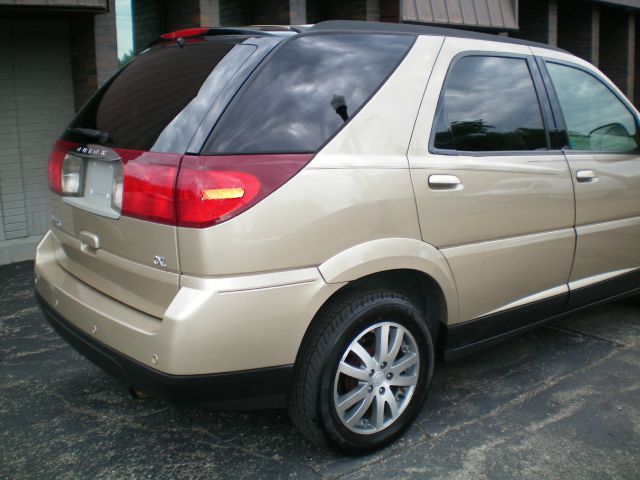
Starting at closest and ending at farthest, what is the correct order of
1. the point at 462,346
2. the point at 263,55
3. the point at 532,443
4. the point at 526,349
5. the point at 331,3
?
the point at 263,55 → the point at 532,443 → the point at 462,346 → the point at 526,349 → the point at 331,3

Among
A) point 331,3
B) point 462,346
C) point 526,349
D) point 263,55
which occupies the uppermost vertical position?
point 331,3

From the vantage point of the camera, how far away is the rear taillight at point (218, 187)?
97.6 inches

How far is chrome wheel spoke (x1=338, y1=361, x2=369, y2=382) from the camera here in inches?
111

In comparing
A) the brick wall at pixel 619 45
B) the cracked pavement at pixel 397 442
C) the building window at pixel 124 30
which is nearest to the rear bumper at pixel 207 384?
the cracked pavement at pixel 397 442

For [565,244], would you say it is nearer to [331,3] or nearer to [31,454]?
[31,454]

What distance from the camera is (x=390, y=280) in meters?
3.17

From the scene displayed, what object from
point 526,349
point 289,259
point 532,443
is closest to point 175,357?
point 289,259

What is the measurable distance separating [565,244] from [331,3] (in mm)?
6688

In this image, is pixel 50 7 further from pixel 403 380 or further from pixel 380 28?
pixel 403 380

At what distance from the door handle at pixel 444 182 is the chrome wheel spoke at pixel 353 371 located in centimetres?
86

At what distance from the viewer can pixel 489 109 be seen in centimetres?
344

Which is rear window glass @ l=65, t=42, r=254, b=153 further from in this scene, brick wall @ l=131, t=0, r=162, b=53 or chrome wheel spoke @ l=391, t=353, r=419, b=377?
brick wall @ l=131, t=0, r=162, b=53

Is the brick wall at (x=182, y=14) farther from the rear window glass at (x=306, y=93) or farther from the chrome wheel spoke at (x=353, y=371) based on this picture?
the chrome wheel spoke at (x=353, y=371)

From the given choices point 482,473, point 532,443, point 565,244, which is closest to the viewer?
point 482,473
